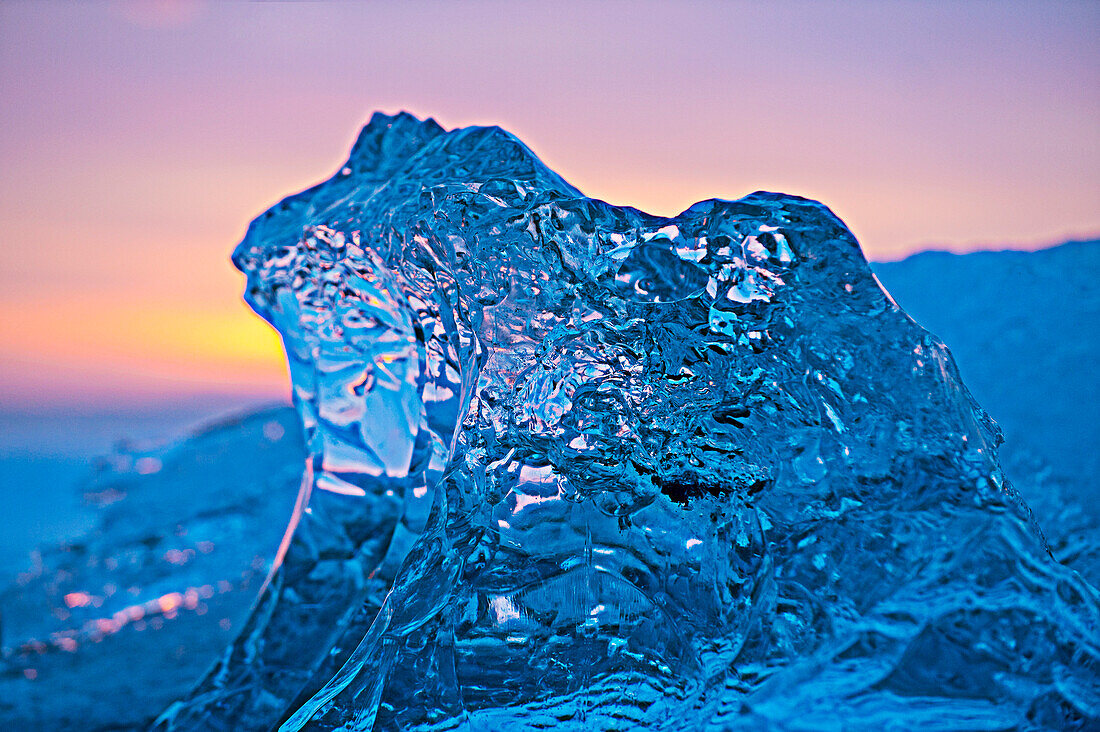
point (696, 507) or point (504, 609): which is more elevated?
point (696, 507)

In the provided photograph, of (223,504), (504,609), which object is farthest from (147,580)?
(504,609)

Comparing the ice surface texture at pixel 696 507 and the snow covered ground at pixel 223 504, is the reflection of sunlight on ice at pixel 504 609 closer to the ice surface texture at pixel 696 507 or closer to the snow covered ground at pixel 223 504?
the ice surface texture at pixel 696 507

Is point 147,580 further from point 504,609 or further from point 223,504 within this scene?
point 504,609

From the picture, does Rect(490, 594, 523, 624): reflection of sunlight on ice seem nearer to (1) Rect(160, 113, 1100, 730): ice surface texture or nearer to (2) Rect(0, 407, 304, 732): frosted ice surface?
(1) Rect(160, 113, 1100, 730): ice surface texture

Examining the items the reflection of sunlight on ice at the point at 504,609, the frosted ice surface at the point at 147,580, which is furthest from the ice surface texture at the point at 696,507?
the frosted ice surface at the point at 147,580

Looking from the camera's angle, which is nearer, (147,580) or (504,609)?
(504,609)

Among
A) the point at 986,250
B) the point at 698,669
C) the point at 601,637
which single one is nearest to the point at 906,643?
the point at 698,669

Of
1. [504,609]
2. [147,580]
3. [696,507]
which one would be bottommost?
[147,580]

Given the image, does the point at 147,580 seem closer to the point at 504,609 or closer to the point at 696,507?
the point at 504,609
